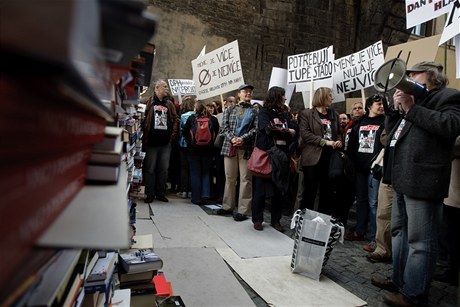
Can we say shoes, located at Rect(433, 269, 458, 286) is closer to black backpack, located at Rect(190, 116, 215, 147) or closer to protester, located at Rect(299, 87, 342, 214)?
protester, located at Rect(299, 87, 342, 214)

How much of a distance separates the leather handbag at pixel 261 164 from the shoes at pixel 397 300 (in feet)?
5.95

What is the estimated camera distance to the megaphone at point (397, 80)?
210 centimetres

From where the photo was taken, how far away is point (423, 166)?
2199 millimetres

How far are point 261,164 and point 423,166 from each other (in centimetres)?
195

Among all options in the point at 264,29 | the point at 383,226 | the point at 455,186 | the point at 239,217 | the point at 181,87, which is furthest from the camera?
the point at 264,29

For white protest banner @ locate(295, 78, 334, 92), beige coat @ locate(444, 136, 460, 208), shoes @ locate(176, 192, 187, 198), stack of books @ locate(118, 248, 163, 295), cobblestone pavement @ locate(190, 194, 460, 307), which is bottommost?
cobblestone pavement @ locate(190, 194, 460, 307)

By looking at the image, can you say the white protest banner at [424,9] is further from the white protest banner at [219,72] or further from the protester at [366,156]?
the white protest banner at [219,72]

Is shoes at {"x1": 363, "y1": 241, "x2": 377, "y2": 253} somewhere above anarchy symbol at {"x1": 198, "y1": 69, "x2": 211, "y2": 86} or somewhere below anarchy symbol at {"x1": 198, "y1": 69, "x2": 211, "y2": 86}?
below

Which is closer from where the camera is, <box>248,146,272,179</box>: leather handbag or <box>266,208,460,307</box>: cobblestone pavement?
<box>266,208,460,307</box>: cobblestone pavement

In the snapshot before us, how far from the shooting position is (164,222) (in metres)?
4.05

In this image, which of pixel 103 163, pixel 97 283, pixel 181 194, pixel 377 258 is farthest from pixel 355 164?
pixel 103 163

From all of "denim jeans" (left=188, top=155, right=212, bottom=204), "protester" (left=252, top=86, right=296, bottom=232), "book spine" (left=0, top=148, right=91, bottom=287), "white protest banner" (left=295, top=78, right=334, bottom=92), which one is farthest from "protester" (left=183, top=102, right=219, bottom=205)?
"book spine" (left=0, top=148, right=91, bottom=287)

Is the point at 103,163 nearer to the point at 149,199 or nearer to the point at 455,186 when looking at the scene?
the point at 455,186

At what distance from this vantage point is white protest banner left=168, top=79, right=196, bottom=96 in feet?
25.7
